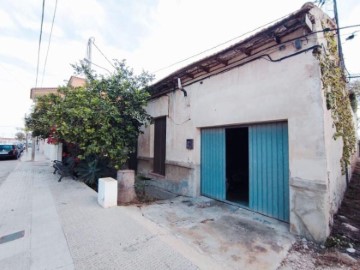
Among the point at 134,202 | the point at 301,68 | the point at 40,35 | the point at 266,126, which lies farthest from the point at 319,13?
the point at 40,35

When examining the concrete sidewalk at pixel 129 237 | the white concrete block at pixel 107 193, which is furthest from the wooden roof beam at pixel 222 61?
the white concrete block at pixel 107 193

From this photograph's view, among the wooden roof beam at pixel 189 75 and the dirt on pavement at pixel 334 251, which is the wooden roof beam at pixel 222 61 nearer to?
the wooden roof beam at pixel 189 75

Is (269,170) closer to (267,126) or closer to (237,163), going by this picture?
(267,126)

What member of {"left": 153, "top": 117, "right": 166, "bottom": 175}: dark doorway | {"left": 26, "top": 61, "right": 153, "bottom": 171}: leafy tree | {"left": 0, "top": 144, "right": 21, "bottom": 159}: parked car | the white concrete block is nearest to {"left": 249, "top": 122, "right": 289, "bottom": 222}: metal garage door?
the white concrete block

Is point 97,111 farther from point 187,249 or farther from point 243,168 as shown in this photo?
point 243,168

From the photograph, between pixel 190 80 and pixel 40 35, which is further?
pixel 40 35

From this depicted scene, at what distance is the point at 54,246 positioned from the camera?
132 inches

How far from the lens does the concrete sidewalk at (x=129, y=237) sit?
2998mm

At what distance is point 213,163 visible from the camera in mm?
6438

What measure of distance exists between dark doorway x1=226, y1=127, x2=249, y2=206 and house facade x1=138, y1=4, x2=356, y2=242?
5 centimetres

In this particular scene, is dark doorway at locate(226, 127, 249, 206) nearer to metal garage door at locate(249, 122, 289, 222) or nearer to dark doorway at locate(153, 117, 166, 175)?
metal garage door at locate(249, 122, 289, 222)

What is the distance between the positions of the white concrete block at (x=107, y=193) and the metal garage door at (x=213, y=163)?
2952mm

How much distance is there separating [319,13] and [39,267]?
Answer: 7466 millimetres

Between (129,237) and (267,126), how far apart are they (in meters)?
4.07
